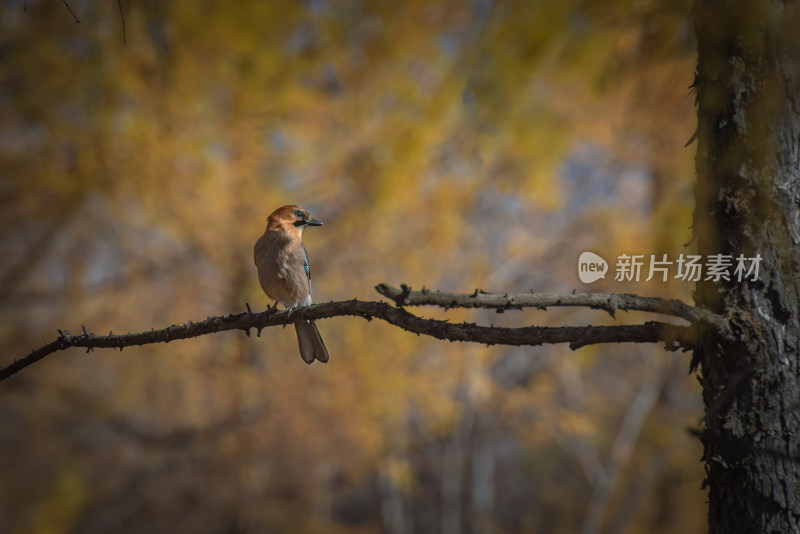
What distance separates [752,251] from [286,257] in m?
2.04

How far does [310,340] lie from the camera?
2.68 meters

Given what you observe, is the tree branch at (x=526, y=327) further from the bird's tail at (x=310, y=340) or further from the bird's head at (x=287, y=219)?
the bird's head at (x=287, y=219)

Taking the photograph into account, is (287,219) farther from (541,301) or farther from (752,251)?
(752,251)

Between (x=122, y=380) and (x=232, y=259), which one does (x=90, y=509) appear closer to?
(x=122, y=380)

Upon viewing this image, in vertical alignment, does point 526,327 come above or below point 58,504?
above

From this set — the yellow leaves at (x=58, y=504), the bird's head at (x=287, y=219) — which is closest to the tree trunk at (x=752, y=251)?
the bird's head at (x=287, y=219)

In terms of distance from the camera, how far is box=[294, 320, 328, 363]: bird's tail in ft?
8.34

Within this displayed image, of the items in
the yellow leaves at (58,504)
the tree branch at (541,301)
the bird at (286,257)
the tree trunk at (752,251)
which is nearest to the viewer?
the tree branch at (541,301)

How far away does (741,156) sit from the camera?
155cm

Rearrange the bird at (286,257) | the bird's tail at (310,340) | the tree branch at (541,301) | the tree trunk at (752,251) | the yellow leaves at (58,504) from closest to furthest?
the tree branch at (541,301)
the tree trunk at (752,251)
the bird's tail at (310,340)
the bird at (286,257)
the yellow leaves at (58,504)

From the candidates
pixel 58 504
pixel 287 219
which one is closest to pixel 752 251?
pixel 287 219

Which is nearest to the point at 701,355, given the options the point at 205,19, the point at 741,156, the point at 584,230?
the point at 741,156

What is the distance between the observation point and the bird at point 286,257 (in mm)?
2686

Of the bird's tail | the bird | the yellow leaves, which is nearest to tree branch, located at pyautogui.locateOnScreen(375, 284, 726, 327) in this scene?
the bird's tail
